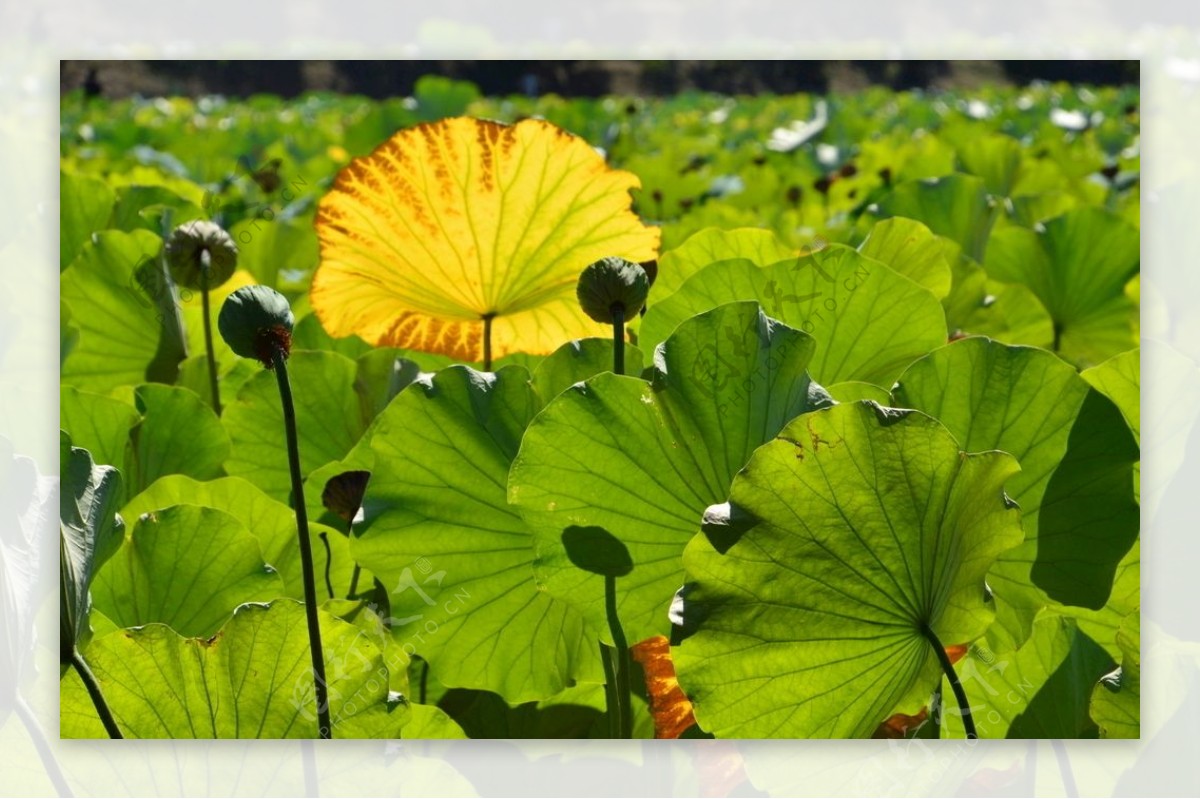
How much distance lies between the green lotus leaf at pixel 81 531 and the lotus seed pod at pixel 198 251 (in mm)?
218

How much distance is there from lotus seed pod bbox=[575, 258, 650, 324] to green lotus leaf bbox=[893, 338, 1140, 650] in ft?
0.41

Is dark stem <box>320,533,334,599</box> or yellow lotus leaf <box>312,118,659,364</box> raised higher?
yellow lotus leaf <box>312,118,659,364</box>

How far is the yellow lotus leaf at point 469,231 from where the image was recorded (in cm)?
61

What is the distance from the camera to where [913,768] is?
604 millimetres


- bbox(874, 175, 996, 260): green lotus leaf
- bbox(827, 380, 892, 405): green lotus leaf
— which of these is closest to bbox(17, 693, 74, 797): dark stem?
bbox(827, 380, 892, 405): green lotus leaf

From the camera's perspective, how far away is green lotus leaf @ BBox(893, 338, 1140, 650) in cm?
51

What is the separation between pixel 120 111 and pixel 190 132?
30.3 inches

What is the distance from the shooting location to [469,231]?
614 millimetres

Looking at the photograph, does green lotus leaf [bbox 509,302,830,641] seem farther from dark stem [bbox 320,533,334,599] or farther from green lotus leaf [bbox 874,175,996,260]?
green lotus leaf [bbox 874,175,996,260]

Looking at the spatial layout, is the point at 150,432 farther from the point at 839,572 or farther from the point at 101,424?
the point at 839,572

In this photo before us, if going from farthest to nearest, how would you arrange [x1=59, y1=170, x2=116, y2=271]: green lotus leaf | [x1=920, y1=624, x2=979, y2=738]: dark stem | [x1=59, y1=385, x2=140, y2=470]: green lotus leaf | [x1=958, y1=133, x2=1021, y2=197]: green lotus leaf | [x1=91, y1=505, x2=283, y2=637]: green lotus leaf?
[x1=958, y1=133, x2=1021, y2=197]: green lotus leaf, [x1=59, y1=170, x2=116, y2=271]: green lotus leaf, [x1=59, y1=385, x2=140, y2=470]: green lotus leaf, [x1=91, y1=505, x2=283, y2=637]: green lotus leaf, [x1=920, y1=624, x2=979, y2=738]: dark stem

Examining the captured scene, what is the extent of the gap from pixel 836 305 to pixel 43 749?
1.33ft

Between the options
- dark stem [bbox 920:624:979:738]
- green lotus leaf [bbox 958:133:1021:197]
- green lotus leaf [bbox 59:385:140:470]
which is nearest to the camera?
dark stem [bbox 920:624:979:738]
